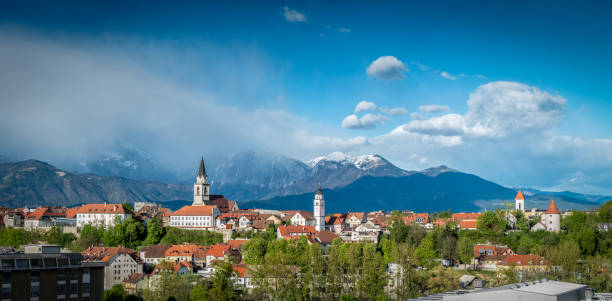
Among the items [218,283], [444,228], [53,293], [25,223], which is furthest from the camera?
[25,223]

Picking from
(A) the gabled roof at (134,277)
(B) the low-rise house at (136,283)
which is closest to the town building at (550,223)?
(B) the low-rise house at (136,283)

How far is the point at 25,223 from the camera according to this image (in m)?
109

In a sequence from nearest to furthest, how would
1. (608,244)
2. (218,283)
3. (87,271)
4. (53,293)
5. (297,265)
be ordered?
(53,293), (87,271), (218,283), (297,265), (608,244)

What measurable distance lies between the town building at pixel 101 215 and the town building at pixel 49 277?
196 ft

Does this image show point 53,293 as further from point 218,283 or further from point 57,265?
point 218,283

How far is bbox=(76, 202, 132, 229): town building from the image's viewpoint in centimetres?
10856

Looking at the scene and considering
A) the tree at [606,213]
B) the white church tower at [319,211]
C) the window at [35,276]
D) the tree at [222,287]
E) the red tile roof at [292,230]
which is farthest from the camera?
the white church tower at [319,211]

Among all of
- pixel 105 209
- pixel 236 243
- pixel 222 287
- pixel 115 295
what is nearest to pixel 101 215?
pixel 105 209

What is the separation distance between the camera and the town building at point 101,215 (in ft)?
356

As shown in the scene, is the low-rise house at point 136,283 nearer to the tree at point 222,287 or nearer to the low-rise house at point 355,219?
the tree at point 222,287

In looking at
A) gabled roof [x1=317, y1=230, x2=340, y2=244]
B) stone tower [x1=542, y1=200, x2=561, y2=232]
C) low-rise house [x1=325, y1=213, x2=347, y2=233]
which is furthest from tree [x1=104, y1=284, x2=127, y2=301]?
stone tower [x1=542, y1=200, x2=561, y2=232]

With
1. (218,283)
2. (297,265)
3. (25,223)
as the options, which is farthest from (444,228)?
(25,223)

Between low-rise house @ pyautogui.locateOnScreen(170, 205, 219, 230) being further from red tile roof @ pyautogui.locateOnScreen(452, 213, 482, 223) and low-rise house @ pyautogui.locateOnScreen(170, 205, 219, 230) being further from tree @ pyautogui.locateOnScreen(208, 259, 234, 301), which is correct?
tree @ pyautogui.locateOnScreen(208, 259, 234, 301)

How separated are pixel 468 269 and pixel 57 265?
2237 inches
